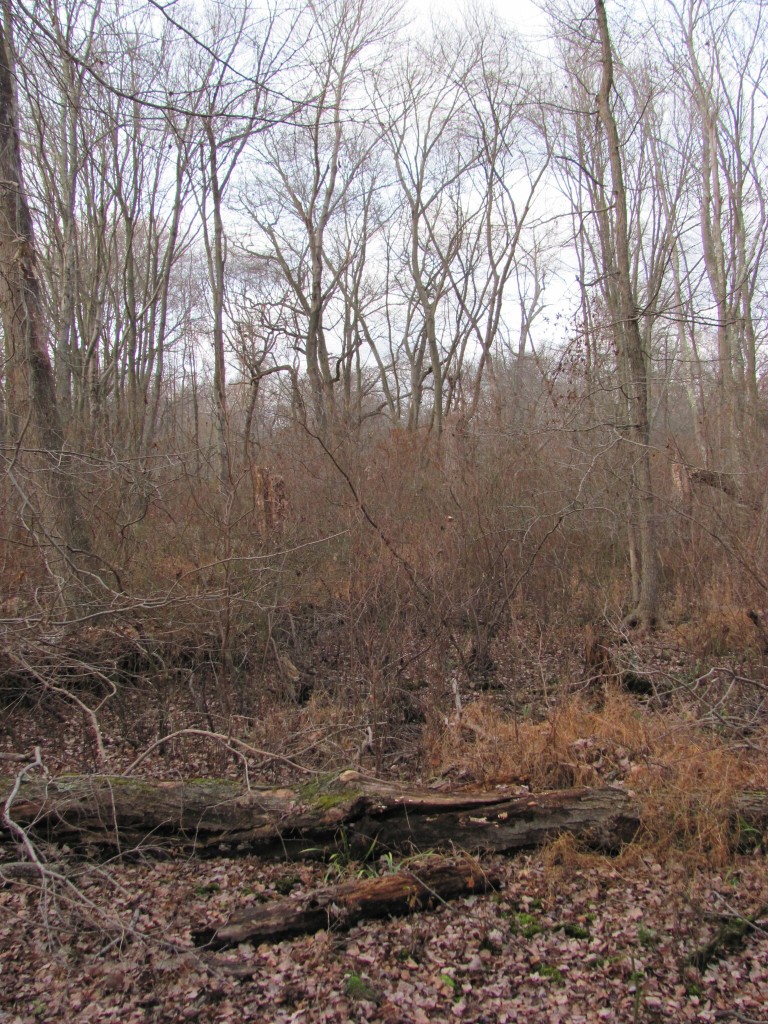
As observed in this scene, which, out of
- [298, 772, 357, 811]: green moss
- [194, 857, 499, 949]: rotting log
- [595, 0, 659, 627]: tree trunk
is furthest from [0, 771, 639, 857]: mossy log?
[595, 0, 659, 627]: tree trunk

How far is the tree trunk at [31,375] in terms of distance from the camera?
509 cm

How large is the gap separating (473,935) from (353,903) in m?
0.53

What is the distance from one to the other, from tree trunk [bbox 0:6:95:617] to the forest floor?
2176 mm

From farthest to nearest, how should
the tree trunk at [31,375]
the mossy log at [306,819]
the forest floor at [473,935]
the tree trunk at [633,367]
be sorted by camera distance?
the tree trunk at [633,367] → the tree trunk at [31,375] → the mossy log at [306,819] → the forest floor at [473,935]

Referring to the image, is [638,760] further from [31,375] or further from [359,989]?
[31,375]

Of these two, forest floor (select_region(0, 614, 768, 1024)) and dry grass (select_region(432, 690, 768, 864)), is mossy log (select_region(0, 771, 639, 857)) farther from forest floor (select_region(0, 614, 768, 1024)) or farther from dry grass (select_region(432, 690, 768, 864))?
dry grass (select_region(432, 690, 768, 864))

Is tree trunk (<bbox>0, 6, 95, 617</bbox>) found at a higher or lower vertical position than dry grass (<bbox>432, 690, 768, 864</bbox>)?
higher

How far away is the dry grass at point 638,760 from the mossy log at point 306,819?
26cm

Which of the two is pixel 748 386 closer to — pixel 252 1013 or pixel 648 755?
pixel 648 755

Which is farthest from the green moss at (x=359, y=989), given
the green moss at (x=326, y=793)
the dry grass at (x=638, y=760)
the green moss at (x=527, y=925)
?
the dry grass at (x=638, y=760)

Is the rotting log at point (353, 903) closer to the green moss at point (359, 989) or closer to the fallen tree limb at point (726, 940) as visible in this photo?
the green moss at point (359, 989)

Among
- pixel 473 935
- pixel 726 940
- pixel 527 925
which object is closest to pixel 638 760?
pixel 726 940

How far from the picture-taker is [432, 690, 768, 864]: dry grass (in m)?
3.56

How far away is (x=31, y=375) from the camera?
6145 mm
